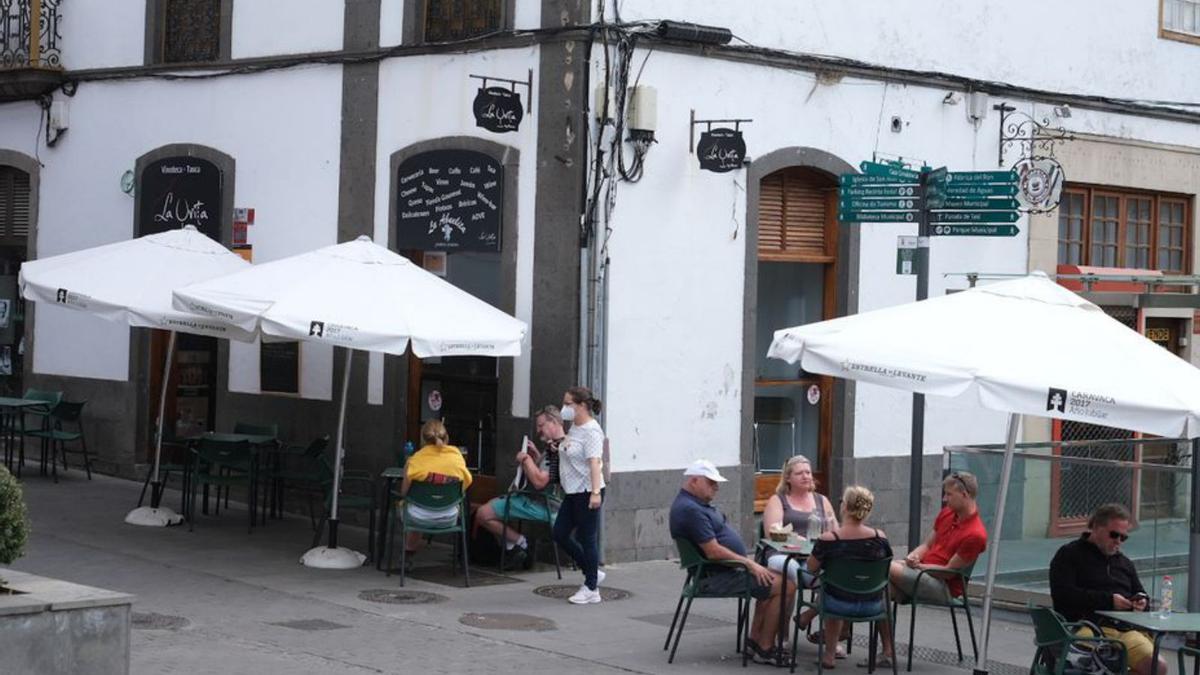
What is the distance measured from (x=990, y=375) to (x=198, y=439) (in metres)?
8.54

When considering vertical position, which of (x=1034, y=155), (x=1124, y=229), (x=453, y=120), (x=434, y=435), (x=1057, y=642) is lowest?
(x=1057, y=642)

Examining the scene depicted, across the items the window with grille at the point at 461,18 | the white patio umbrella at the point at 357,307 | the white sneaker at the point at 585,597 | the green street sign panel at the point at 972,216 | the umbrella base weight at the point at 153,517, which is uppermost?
the window with grille at the point at 461,18

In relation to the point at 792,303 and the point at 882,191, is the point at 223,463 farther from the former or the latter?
the point at 882,191

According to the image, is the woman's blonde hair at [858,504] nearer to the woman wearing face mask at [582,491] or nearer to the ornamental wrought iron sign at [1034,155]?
the woman wearing face mask at [582,491]

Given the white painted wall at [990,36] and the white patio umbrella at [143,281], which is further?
the white painted wall at [990,36]

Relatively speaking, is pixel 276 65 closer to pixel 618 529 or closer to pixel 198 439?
pixel 198 439

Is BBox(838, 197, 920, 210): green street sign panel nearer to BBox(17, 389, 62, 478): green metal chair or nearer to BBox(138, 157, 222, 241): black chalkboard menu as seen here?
BBox(138, 157, 222, 241): black chalkboard menu

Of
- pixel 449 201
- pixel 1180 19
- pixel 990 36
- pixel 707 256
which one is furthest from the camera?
pixel 1180 19

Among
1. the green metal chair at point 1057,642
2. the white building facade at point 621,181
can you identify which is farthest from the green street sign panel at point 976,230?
the green metal chair at point 1057,642

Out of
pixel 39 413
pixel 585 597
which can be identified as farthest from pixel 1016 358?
pixel 39 413

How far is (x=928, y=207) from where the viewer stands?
42.2ft

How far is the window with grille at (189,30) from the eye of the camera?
59.8 feet

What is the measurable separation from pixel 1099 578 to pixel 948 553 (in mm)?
1513

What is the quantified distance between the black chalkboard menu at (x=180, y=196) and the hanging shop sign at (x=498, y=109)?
4.31 m
